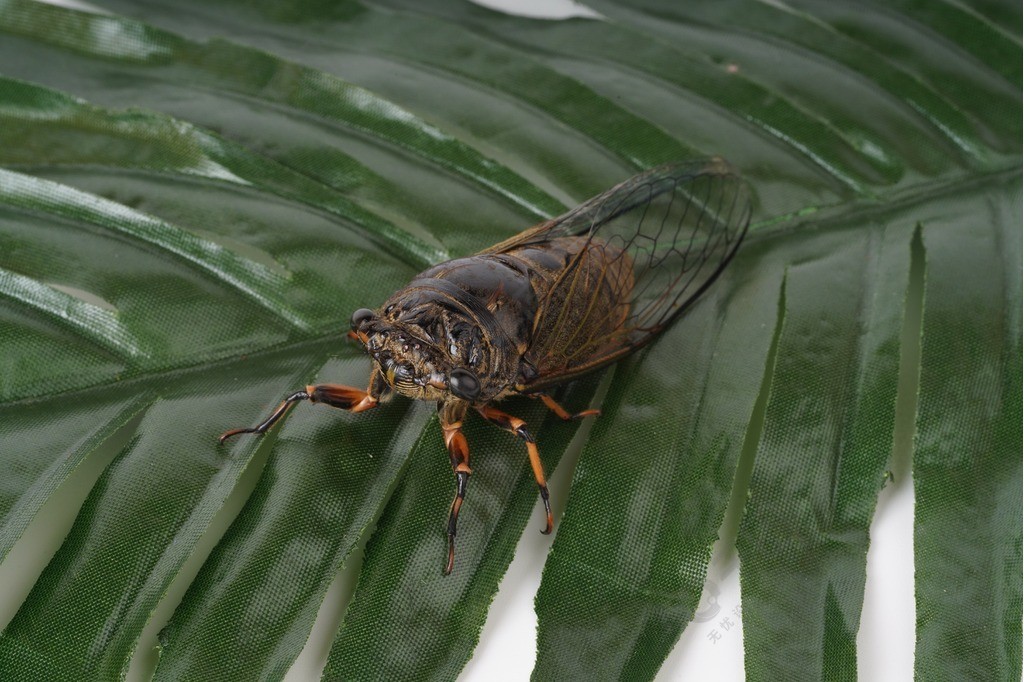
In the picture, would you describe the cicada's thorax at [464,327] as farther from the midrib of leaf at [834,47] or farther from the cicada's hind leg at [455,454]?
the midrib of leaf at [834,47]

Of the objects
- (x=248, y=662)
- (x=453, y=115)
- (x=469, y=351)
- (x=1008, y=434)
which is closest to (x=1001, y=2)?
(x=1008, y=434)

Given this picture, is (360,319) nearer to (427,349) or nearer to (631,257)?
(427,349)

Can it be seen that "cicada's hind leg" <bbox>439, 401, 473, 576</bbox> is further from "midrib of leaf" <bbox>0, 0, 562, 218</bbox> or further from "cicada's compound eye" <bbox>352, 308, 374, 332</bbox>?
"midrib of leaf" <bbox>0, 0, 562, 218</bbox>

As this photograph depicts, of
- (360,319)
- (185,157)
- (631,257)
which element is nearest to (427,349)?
(360,319)

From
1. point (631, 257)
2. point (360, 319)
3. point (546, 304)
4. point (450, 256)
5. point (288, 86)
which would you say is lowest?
point (360, 319)

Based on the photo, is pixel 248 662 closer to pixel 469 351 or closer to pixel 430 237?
pixel 469 351

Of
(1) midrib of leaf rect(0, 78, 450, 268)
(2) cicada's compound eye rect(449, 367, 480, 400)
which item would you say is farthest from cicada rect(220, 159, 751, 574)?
(1) midrib of leaf rect(0, 78, 450, 268)

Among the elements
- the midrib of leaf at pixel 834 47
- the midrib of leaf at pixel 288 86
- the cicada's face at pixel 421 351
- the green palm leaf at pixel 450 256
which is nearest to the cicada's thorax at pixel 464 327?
the cicada's face at pixel 421 351
